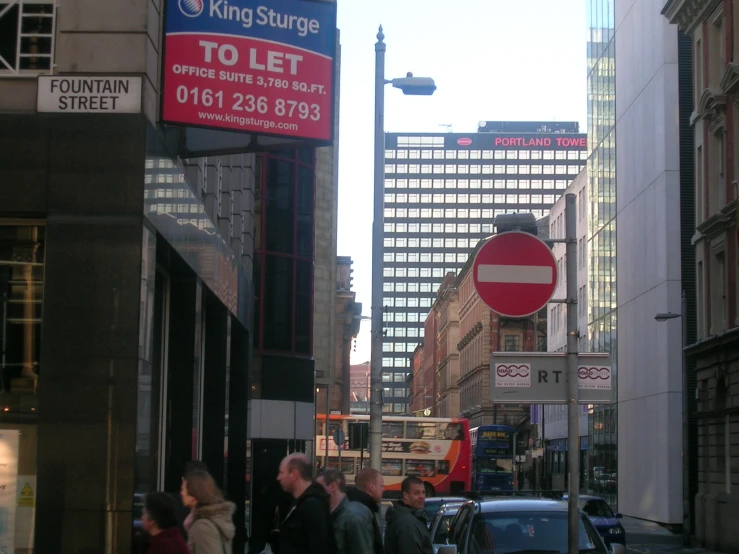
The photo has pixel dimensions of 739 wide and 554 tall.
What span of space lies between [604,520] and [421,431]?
1170 inches

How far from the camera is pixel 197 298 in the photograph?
1546 cm

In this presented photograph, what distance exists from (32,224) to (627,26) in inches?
1787

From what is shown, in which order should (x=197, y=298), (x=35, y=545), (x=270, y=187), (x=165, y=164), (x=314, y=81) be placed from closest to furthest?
(x=35, y=545), (x=165, y=164), (x=314, y=81), (x=197, y=298), (x=270, y=187)

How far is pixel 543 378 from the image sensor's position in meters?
9.39

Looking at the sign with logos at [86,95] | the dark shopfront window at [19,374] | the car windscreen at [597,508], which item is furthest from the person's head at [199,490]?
the car windscreen at [597,508]

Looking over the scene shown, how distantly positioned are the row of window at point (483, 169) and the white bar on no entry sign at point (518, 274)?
172m

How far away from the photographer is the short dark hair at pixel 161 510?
22.7 feet

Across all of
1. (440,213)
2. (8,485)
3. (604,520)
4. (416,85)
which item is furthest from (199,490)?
(440,213)

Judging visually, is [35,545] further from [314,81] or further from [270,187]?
[270,187]

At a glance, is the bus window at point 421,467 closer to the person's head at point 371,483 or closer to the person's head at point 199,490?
the person's head at point 371,483

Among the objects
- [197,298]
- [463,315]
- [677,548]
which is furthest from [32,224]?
[463,315]

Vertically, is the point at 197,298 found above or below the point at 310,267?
below

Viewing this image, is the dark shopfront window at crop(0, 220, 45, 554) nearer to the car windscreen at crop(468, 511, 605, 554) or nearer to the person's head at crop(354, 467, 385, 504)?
the person's head at crop(354, 467, 385, 504)

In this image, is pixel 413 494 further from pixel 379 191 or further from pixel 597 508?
pixel 597 508
